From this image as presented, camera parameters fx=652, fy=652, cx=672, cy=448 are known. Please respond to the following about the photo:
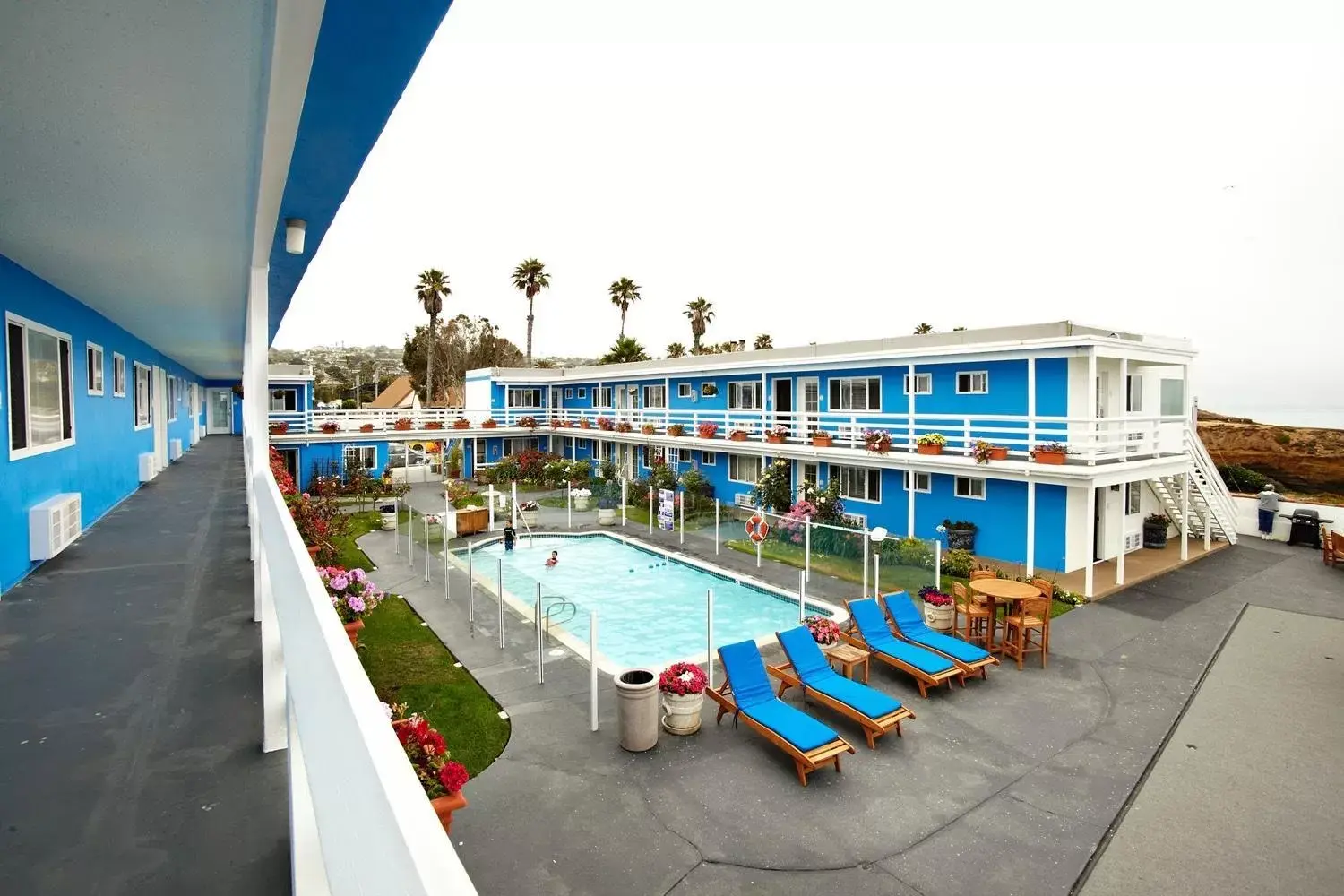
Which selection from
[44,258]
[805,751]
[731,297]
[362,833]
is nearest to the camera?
[362,833]

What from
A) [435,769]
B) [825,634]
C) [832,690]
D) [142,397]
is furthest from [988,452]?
[142,397]

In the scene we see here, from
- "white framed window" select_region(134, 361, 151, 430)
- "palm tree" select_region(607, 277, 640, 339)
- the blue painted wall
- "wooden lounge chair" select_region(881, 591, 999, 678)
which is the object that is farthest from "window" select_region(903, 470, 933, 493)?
"palm tree" select_region(607, 277, 640, 339)

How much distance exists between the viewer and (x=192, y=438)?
24844mm

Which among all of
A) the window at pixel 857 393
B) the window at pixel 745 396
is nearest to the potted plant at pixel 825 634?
the window at pixel 857 393

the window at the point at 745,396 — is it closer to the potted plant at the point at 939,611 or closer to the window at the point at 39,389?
the potted plant at the point at 939,611

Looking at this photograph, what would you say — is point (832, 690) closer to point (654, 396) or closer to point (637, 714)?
point (637, 714)

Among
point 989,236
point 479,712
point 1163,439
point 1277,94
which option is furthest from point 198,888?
point 989,236

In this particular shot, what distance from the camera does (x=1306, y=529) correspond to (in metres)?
20.1

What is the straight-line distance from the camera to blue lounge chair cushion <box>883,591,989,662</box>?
10602 mm

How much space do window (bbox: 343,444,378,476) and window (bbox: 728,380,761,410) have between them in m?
18.2

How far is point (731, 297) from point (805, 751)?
5665 cm

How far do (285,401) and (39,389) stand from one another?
31340 millimetres

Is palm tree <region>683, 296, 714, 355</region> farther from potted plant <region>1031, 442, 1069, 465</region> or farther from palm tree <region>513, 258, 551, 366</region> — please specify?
potted plant <region>1031, 442, 1069, 465</region>

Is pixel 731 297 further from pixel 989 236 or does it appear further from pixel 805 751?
pixel 805 751
